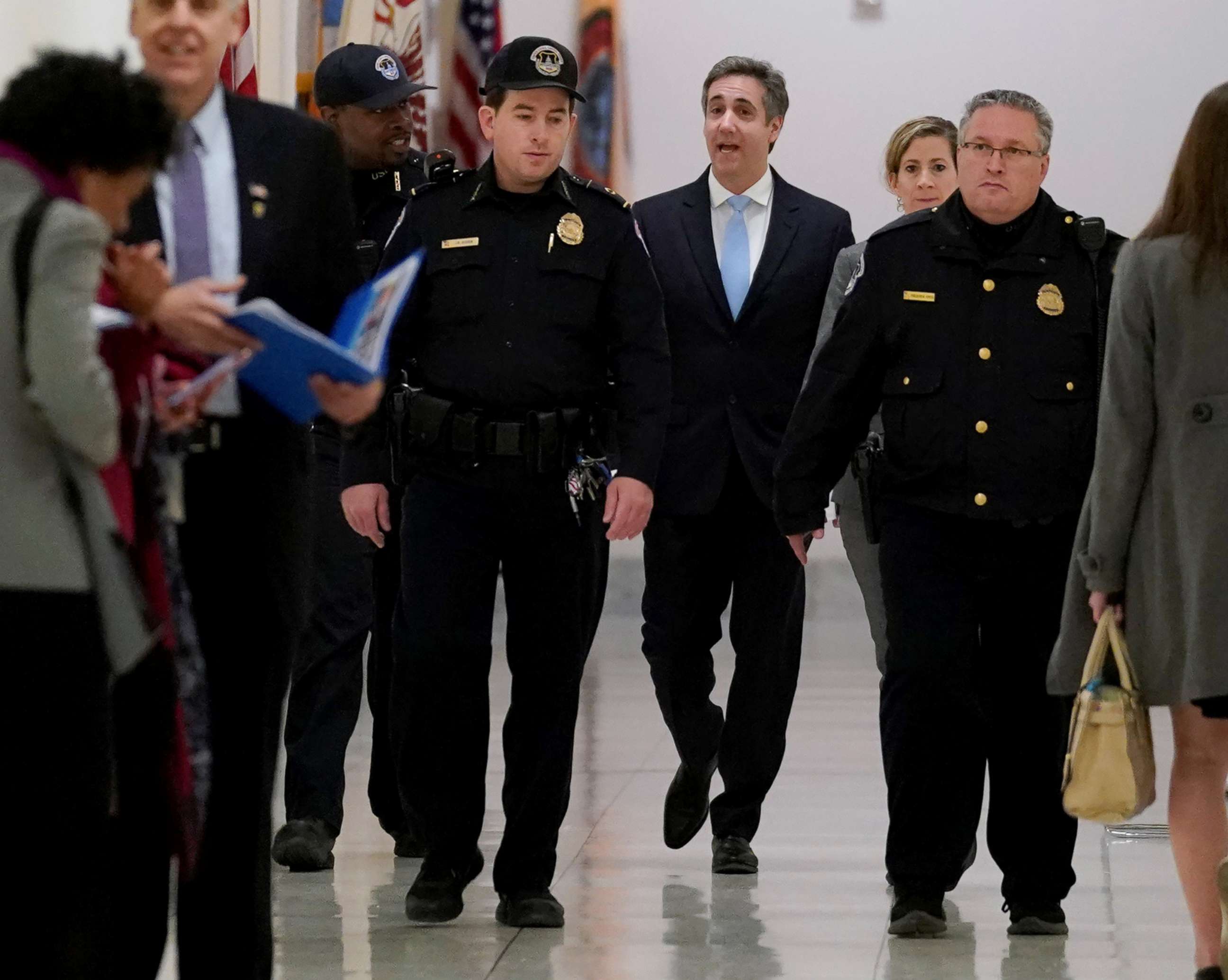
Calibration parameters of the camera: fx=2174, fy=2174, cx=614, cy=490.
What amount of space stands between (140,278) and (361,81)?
8.41ft

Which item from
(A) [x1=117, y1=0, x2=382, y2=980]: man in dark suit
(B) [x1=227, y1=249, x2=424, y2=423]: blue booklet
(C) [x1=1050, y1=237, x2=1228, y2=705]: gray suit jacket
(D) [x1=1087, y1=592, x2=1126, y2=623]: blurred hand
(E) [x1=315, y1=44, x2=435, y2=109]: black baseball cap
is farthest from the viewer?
(E) [x1=315, y1=44, x2=435, y2=109]: black baseball cap

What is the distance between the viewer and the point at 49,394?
2287mm

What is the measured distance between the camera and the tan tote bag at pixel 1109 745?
11.0ft

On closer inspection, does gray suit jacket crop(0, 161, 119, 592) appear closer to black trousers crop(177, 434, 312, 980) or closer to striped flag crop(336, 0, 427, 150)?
black trousers crop(177, 434, 312, 980)

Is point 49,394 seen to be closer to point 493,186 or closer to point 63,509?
point 63,509

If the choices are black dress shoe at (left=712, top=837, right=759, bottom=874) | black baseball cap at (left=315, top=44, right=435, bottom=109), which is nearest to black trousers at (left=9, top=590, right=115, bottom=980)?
black dress shoe at (left=712, top=837, right=759, bottom=874)

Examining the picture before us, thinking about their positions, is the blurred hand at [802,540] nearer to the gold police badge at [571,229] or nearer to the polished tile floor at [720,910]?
the polished tile floor at [720,910]

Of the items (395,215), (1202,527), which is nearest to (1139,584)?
(1202,527)

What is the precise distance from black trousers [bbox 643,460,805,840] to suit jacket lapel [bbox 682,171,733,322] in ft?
1.31

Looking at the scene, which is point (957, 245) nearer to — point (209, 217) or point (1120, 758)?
point (1120, 758)

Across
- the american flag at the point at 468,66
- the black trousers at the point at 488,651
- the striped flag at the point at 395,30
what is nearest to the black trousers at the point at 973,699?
the black trousers at the point at 488,651

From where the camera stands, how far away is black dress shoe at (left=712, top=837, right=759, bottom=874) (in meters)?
4.62

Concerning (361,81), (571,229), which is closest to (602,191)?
(571,229)

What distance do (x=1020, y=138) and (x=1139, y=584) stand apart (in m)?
1.01
